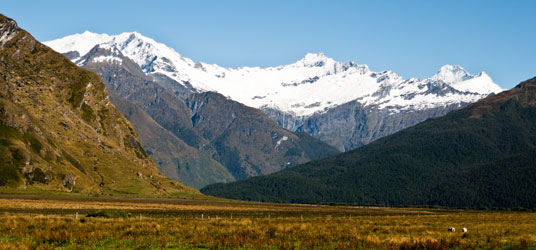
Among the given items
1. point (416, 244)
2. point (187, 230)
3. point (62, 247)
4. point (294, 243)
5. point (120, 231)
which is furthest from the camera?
point (187, 230)

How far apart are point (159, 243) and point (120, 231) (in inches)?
372

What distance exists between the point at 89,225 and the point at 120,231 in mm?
6538

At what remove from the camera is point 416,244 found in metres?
45.9

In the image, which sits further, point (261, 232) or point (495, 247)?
point (261, 232)

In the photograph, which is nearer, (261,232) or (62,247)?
(62,247)

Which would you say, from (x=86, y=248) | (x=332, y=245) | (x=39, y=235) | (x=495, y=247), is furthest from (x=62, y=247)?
(x=495, y=247)

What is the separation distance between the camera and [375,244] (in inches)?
1868

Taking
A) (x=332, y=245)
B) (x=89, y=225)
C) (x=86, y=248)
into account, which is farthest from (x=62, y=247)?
(x=332, y=245)

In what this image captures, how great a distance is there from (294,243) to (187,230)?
14.4 m

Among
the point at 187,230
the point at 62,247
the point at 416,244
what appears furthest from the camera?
the point at 187,230

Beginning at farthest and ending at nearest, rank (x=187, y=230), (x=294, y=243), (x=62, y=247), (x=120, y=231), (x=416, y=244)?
(x=187, y=230) → (x=120, y=231) → (x=294, y=243) → (x=416, y=244) → (x=62, y=247)

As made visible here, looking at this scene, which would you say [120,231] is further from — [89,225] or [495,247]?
[495,247]

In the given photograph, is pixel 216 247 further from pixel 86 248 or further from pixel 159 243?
pixel 86 248

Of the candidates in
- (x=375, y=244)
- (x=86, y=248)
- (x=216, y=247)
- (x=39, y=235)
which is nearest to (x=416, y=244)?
(x=375, y=244)
